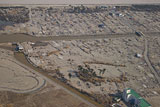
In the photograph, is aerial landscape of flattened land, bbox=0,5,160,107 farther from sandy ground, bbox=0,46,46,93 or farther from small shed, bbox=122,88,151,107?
small shed, bbox=122,88,151,107

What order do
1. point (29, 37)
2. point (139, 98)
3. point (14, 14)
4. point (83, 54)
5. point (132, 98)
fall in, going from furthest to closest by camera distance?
point (14, 14), point (29, 37), point (83, 54), point (132, 98), point (139, 98)

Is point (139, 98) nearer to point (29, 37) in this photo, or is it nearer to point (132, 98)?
point (132, 98)

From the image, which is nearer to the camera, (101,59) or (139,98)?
(139,98)

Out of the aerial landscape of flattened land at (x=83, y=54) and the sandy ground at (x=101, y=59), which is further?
the sandy ground at (x=101, y=59)

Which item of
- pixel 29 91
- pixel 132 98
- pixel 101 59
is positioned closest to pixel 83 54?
pixel 101 59

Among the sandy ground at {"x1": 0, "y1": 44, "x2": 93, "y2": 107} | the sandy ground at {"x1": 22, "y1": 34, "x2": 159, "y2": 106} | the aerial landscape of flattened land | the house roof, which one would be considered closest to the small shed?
the house roof

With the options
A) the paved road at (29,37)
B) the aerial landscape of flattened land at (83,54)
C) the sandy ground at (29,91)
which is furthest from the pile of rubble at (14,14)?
the sandy ground at (29,91)

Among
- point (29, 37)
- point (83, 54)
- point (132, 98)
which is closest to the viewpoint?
point (132, 98)

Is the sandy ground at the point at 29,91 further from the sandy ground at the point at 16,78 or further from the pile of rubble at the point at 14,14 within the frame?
the pile of rubble at the point at 14,14
